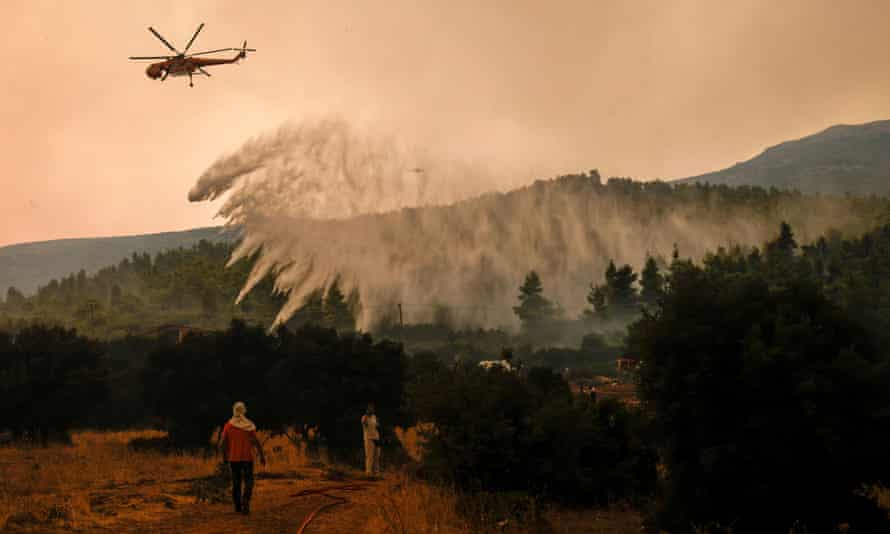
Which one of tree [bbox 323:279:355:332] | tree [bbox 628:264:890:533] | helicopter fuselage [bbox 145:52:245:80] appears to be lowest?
tree [bbox 628:264:890:533]

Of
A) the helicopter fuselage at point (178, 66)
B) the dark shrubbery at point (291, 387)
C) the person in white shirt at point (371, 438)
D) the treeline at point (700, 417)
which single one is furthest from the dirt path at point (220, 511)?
the helicopter fuselage at point (178, 66)

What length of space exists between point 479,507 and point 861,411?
7.59 meters

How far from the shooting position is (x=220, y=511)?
59.5ft

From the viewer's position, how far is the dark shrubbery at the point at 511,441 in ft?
65.3

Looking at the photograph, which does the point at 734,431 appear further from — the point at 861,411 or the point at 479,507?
the point at 479,507

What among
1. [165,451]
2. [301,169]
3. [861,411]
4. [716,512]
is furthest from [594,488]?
[301,169]

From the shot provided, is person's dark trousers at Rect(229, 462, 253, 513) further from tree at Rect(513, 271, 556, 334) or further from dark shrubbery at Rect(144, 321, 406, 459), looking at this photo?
tree at Rect(513, 271, 556, 334)

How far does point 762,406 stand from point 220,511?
11296mm

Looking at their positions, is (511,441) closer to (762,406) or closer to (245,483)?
(245,483)

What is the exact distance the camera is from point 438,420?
20625mm

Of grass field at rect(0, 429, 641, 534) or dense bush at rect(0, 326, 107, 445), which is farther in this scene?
dense bush at rect(0, 326, 107, 445)

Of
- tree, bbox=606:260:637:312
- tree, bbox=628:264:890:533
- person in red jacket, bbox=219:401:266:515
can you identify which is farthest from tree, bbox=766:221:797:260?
person in red jacket, bbox=219:401:266:515

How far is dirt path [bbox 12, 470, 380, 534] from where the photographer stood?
1603 cm

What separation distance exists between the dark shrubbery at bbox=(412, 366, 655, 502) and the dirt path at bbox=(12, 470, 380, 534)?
94.8 inches
